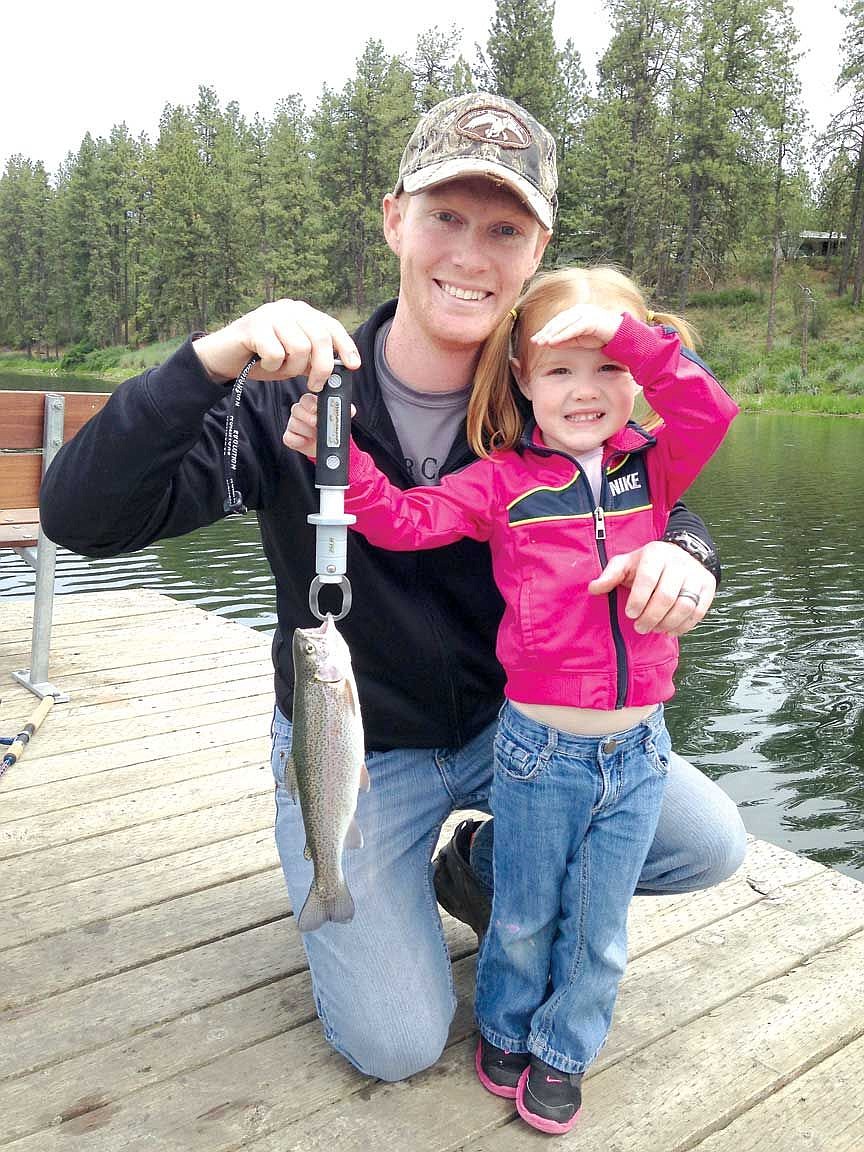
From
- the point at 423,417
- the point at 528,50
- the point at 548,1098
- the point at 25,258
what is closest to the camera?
the point at 548,1098

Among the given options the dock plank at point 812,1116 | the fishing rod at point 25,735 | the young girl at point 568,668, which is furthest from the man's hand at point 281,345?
the fishing rod at point 25,735

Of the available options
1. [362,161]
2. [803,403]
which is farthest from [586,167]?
[803,403]

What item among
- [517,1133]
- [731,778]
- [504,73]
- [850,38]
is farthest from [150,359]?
[517,1133]

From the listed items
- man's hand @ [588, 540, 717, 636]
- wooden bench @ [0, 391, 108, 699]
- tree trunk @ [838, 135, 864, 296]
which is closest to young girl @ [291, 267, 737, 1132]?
man's hand @ [588, 540, 717, 636]

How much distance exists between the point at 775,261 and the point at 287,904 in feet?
149

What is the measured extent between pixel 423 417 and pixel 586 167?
50.7 m

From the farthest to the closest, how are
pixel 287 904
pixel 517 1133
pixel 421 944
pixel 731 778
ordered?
pixel 731 778, pixel 287 904, pixel 421 944, pixel 517 1133

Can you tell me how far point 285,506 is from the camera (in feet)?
9.12

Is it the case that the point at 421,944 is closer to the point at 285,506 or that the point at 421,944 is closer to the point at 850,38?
the point at 285,506

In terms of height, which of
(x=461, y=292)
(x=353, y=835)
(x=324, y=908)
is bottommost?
(x=324, y=908)

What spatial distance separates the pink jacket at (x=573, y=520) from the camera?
234 centimetres

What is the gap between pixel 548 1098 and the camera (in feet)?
7.34

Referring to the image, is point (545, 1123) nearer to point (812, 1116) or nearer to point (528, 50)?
point (812, 1116)

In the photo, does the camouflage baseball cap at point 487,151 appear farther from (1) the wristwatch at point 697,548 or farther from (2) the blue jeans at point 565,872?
(2) the blue jeans at point 565,872
